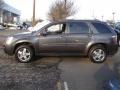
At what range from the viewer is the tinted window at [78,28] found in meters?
12.9

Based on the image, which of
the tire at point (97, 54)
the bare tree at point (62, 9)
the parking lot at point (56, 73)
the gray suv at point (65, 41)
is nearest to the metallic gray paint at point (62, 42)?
the gray suv at point (65, 41)

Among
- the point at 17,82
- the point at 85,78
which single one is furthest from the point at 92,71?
the point at 17,82

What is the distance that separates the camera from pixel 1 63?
40.1ft

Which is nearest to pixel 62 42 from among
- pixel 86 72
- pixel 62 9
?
pixel 86 72

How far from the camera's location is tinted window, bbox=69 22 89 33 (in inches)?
509

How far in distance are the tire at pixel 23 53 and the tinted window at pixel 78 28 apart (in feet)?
6.00

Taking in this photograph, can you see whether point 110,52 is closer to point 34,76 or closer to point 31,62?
point 31,62

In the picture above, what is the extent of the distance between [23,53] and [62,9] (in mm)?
27770

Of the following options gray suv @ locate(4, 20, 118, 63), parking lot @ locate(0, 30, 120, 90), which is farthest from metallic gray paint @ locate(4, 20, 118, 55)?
parking lot @ locate(0, 30, 120, 90)

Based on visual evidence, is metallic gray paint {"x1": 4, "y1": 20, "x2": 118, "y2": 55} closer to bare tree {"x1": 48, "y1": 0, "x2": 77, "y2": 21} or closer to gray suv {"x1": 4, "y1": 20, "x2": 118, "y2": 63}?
gray suv {"x1": 4, "y1": 20, "x2": 118, "y2": 63}

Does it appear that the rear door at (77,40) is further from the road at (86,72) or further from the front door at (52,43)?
the road at (86,72)

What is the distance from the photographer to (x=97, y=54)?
12773mm

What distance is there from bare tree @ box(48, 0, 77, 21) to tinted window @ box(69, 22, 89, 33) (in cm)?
2527

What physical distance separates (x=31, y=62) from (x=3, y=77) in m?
3.27
